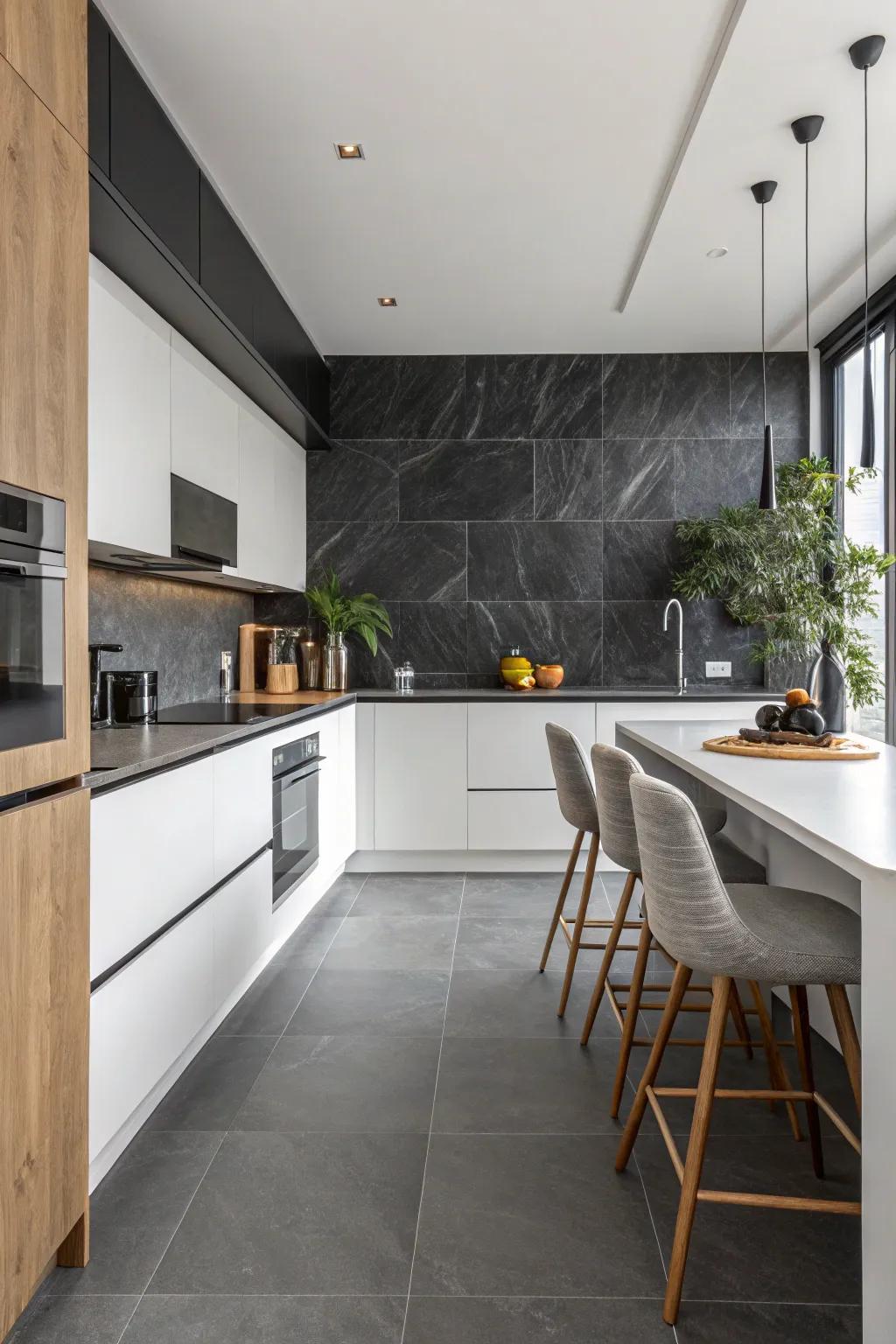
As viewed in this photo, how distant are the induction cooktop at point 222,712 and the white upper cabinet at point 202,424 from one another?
82 centimetres

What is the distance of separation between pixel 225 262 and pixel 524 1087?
2.75m

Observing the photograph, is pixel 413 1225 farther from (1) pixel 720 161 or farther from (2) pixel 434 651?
(2) pixel 434 651

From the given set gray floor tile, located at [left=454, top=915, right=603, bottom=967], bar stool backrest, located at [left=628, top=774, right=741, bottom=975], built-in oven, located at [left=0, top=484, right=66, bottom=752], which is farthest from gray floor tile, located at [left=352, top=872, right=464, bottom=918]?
built-in oven, located at [left=0, top=484, right=66, bottom=752]

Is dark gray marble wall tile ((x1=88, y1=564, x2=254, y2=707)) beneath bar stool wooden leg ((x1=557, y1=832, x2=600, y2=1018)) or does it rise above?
above

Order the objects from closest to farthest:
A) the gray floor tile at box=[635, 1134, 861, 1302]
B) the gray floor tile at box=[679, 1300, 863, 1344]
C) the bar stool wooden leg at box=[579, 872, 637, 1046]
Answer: the gray floor tile at box=[679, 1300, 863, 1344], the gray floor tile at box=[635, 1134, 861, 1302], the bar stool wooden leg at box=[579, 872, 637, 1046]

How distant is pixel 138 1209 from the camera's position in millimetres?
1791

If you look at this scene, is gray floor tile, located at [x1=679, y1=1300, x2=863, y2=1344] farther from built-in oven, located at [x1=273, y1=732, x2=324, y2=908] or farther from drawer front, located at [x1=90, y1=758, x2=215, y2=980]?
built-in oven, located at [x1=273, y1=732, x2=324, y2=908]

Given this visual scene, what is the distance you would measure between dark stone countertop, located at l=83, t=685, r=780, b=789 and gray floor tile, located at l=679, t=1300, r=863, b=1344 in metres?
1.39

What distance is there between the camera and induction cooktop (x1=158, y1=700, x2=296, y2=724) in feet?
10.0

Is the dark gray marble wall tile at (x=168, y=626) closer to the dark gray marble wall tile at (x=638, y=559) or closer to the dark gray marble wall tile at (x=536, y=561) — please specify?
the dark gray marble wall tile at (x=536, y=561)

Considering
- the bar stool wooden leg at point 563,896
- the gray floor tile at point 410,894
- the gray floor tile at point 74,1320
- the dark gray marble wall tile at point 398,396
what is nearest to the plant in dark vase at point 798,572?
the dark gray marble wall tile at point 398,396

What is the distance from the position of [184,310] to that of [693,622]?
3.18 m

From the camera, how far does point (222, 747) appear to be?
2619 millimetres

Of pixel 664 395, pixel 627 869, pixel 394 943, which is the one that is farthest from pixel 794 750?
pixel 664 395
